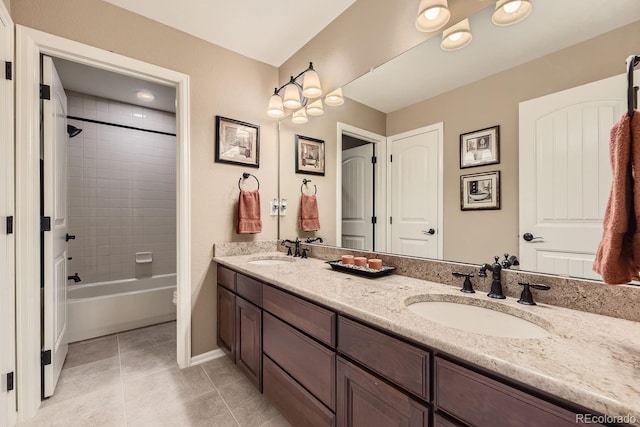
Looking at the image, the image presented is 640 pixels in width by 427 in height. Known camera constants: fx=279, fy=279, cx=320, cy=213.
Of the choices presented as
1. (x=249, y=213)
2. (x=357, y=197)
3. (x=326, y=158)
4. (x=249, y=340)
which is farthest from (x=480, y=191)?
(x=249, y=213)

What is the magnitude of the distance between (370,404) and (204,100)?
219cm

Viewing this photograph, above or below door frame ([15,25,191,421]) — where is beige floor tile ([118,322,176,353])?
below

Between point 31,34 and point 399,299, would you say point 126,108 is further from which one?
point 399,299

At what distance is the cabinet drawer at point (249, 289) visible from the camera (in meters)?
1.61

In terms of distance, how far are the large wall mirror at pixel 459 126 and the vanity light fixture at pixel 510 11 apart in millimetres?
25

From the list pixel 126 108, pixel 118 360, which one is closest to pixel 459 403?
pixel 118 360

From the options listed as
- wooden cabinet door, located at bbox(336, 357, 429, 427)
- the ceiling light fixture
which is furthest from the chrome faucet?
the ceiling light fixture

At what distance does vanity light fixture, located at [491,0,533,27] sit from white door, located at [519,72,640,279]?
1.18 feet

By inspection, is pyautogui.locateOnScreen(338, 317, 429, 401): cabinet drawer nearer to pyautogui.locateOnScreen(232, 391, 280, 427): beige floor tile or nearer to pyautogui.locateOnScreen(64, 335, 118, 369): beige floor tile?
pyautogui.locateOnScreen(232, 391, 280, 427): beige floor tile

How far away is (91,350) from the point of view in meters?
2.28

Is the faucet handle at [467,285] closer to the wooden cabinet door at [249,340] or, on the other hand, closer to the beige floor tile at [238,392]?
the wooden cabinet door at [249,340]

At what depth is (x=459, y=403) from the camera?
27.4 inches

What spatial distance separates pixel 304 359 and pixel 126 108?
3.49m

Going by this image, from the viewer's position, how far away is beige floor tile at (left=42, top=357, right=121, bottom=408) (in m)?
1.71
